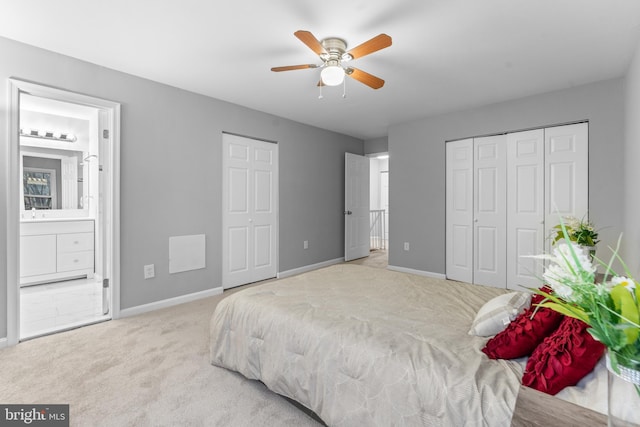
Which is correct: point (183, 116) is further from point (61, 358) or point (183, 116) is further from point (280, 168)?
point (61, 358)

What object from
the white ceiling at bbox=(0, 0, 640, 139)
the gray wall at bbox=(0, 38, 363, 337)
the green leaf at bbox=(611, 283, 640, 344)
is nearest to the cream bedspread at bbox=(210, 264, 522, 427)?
the green leaf at bbox=(611, 283, 640, 344)

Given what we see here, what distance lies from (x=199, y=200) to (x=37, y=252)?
265cm

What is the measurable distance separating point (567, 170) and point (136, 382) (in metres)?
4.77

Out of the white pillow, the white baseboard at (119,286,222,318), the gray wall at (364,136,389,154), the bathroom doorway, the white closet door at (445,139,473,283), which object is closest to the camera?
the white pillow

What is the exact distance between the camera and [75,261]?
469 centimetres

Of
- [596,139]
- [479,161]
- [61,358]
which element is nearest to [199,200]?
[61,358]

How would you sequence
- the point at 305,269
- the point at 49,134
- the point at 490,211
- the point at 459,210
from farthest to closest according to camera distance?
the point at 305,269 < the point at 49,134 < the point at 459,210 < the point at 490,211

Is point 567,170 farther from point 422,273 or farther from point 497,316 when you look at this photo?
point 497,316

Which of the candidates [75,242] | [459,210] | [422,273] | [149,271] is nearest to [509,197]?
[459,210]

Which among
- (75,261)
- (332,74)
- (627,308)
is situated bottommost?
(75,261)

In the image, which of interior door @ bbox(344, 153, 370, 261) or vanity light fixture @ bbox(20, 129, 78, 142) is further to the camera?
interior door @ bbox(344, 153, 370, 261)

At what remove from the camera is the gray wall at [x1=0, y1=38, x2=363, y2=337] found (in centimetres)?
269

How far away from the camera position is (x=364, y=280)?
253 cm

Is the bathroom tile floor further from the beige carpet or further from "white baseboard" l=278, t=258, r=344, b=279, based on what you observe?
"white baseboard" l=278, t=258, r=344, b=279
